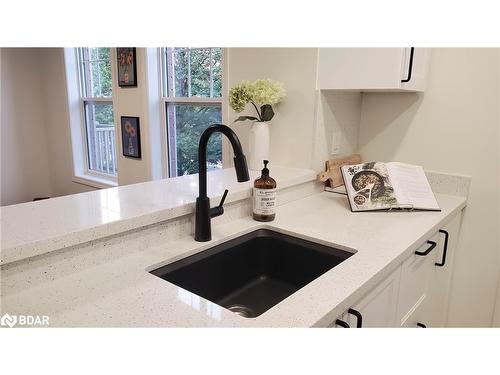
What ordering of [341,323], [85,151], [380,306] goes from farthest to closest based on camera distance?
[85,151] < [380,306] < [341,323]

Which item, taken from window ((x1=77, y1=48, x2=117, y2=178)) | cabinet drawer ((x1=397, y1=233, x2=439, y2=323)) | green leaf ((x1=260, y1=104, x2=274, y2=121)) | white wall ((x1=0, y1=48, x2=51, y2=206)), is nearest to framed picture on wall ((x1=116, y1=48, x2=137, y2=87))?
window ((x1=77, y1=48, x2=117, y2=178))

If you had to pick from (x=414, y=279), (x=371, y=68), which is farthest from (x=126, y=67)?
(x=414, y=279)

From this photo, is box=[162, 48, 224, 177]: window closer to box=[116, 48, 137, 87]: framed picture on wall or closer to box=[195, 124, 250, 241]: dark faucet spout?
box=[116, 48, 137, 87]: framed picture on wall

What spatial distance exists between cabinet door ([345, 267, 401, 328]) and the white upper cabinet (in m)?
0.80

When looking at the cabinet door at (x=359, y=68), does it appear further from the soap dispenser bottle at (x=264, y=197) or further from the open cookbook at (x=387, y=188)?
the soap dispenser bottle at (x=264, y=197)

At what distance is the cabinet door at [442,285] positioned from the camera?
5.65 feet

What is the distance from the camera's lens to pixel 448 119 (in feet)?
5.76

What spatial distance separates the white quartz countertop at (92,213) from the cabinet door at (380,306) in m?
0.57

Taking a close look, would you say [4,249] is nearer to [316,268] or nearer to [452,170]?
[316,268]

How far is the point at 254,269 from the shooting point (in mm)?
1296

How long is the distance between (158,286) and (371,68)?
124cm

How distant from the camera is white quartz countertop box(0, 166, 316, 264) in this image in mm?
819

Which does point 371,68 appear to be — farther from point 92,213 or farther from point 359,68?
point 92,213

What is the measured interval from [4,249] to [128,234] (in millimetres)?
317
